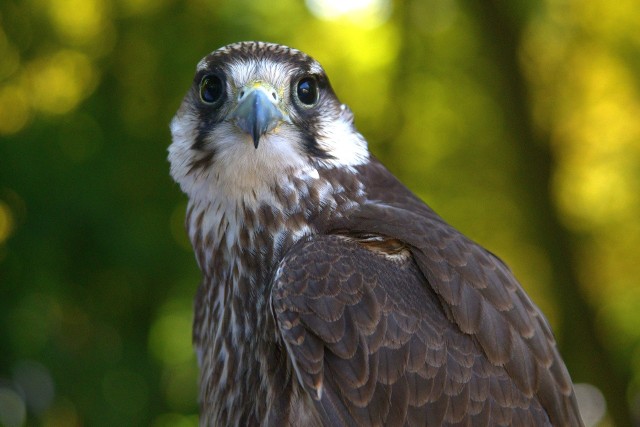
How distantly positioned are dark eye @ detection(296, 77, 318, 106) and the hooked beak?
7.6 inches

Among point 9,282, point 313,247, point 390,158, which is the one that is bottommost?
point 9,282

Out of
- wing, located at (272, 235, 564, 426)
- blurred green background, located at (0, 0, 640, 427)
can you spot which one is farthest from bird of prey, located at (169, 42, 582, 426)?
blurred green background, located at (0, 0, 640, 427)

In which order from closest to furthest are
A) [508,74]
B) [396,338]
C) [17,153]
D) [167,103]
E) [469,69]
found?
[396,338] → [17,153] → [167,103] → [508,74] → [469,69]

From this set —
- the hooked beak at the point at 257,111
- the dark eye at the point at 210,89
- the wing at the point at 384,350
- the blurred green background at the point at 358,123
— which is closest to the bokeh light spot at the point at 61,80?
the blurred green background at the point at 358,123

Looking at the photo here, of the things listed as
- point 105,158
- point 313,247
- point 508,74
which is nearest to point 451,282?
point 313,247

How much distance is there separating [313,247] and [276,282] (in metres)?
0.16

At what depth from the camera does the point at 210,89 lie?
2.73 m

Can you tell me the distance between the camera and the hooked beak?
7.91ft

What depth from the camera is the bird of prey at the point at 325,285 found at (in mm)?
Answer: 2195

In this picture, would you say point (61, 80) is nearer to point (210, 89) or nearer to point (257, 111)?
point (210, 89)

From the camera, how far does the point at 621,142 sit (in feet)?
20.5

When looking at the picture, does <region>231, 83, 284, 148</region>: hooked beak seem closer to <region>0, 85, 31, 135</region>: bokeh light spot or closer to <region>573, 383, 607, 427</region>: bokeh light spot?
<region>0, 85, 31, 135</region>: bokeh light spot

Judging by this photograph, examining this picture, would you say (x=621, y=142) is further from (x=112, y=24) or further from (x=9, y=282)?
(x=9, y=282)

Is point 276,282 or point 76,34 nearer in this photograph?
point 276,282
